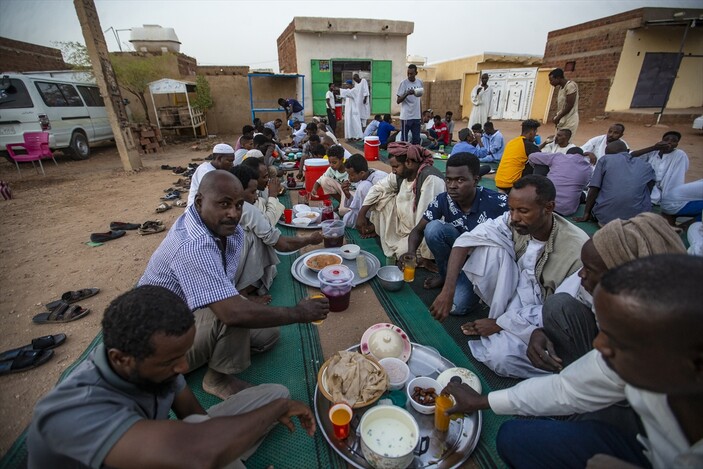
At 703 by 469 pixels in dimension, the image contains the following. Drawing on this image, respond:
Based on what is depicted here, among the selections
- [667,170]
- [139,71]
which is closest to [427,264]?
[667,170]

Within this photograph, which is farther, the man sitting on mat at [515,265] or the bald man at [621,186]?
the bald man at [621,186]

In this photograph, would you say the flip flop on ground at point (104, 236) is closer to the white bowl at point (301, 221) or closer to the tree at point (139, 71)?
the white bowl at point (301, 221)

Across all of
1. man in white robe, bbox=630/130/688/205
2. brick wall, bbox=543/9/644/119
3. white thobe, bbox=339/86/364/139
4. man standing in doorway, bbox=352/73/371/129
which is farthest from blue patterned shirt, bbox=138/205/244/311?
brick wall, bbox=543/9/644/119

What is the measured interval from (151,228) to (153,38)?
16708 mm

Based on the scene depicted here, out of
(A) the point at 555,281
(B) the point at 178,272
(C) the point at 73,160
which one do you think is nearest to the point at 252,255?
(B) the point at 178,272

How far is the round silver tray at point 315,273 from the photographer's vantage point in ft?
10.5

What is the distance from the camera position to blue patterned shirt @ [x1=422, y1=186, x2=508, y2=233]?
2.83 metres

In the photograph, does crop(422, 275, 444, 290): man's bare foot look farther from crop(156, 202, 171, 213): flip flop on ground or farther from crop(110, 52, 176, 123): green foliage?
crop(110, 52, 176, 123): green foliage

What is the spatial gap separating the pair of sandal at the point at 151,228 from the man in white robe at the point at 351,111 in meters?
8.71

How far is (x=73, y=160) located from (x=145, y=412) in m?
12.3

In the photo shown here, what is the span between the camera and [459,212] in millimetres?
2967

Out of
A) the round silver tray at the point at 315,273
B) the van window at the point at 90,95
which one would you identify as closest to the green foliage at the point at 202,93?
the van window at the point at 90,95

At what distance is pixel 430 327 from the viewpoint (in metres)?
2.64

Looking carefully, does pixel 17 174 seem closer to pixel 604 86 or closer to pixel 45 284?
pixel 45 284
